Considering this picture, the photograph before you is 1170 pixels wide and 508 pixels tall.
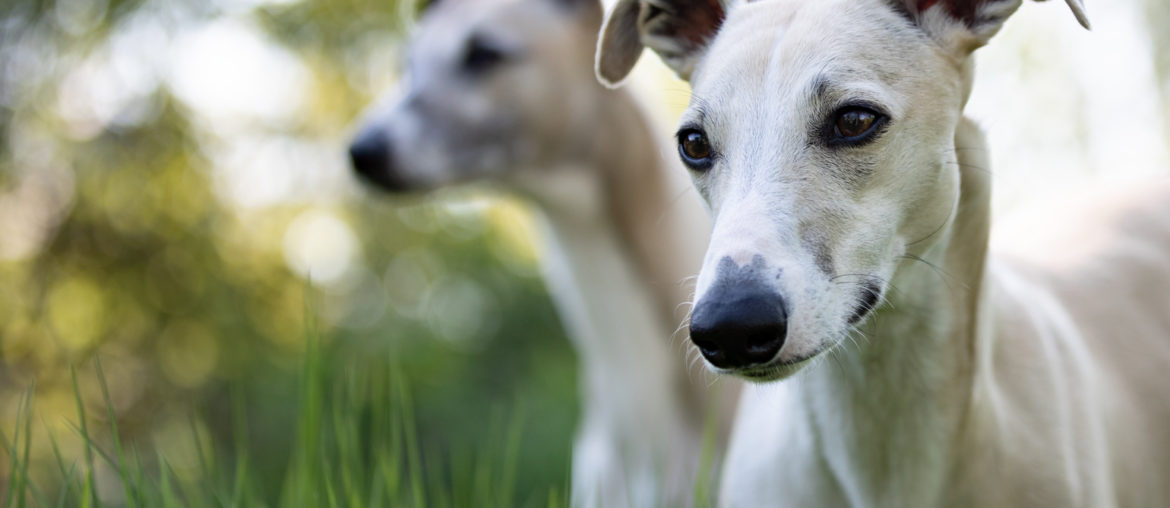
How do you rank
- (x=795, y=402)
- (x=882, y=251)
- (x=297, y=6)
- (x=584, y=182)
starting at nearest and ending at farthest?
(x=882, y=251), (x=795, y=402), (x=584, y=182), (x=297, y=6)

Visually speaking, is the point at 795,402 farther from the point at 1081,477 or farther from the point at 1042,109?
the point at 1042,109

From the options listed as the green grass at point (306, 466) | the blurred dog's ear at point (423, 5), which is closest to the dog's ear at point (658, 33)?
the green grass at point (306, 466)

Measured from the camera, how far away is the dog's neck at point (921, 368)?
7.27 feet

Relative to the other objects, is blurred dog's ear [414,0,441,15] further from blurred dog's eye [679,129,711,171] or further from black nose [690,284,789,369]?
black nose [690,284,789,369]

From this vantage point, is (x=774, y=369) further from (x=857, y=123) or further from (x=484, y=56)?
A: (x=484, y=56)

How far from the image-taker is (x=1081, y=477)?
2207 millimetres

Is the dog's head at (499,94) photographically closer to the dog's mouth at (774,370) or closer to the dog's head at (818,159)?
the dog's head at (818,159)

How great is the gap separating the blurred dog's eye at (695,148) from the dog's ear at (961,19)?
0.53 metres

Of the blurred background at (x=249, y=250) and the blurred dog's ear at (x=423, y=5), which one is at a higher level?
the blurred dog's ear at (x=423, y=5)

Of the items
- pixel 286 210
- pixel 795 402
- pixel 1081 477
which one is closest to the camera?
pixel 1081 477

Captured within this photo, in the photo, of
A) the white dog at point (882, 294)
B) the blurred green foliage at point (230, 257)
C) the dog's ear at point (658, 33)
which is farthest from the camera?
the blurred green foliage at point (230, 257)

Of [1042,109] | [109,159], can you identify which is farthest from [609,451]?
[1042,109]

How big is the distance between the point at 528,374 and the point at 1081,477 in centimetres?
893

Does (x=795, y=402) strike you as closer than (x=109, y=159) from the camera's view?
Yes
